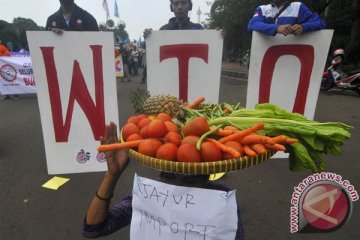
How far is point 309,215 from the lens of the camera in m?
1.36

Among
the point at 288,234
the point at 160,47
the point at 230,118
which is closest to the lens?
the point at 230,118

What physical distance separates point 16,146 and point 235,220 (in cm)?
515

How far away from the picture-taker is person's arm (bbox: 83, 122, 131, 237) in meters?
1.34

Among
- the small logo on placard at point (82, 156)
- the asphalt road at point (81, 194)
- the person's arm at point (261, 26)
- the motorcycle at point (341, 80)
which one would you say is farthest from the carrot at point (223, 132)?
the motorcycle at point (341, 80)

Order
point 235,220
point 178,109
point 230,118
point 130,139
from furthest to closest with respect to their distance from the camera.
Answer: point 178,109 → point 230,118 → point 130,139 → point 235,220

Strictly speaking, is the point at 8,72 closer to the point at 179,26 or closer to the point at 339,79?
the point at 179,26

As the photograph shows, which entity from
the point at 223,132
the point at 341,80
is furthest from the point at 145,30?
the point at 341,80

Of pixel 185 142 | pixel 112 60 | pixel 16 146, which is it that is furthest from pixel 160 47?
pixel 16 146

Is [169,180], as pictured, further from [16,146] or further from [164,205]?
[16,146]

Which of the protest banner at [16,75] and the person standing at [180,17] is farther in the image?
the protest banner at [16,75]

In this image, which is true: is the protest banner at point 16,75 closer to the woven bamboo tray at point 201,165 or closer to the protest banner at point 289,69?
the protest banner at point 289,69

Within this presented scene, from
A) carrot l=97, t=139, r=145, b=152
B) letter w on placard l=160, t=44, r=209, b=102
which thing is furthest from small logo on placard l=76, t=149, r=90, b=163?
carrot l=97, t=139, r=145, b=152

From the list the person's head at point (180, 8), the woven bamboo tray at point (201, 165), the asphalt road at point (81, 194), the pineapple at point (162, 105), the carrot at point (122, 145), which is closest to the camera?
the woven bamboo tray at point (201, 165)

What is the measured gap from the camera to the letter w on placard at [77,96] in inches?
127
